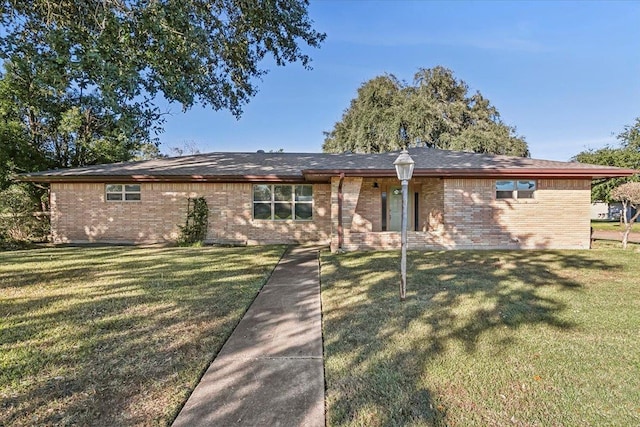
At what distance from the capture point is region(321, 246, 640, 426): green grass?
244 centimetres

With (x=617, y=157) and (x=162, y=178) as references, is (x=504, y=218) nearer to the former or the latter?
(x=162, y=178)

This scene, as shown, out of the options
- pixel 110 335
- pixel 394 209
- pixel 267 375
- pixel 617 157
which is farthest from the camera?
pixel 617 157

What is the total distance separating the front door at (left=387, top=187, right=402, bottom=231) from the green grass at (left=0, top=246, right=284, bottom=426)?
6.52 meters

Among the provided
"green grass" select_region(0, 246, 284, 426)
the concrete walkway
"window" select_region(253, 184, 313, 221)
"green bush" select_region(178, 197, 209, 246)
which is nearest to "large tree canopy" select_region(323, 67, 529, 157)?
"window" select_region(253, 184, 313, 221)

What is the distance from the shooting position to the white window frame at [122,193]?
12164 millimetres

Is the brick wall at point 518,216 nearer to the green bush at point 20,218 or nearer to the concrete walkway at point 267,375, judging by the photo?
the concrete walkway at point 267,375

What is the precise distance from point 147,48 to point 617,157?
31.3 m

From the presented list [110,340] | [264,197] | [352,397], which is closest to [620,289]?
[352,397]

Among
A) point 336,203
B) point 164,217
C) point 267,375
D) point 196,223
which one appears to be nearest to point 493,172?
point 336,203

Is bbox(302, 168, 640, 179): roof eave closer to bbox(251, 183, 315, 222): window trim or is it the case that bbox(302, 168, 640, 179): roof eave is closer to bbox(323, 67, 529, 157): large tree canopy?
bbox(251, 183, 315, 222): window trim

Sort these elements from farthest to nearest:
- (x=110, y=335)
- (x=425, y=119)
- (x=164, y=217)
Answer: (x=425, y=119) < (x=164, y=217) < (x=110, y=335)

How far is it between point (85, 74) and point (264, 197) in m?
7.13

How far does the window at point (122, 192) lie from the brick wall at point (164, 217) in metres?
0.18

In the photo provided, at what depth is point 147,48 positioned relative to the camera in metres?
6.29
